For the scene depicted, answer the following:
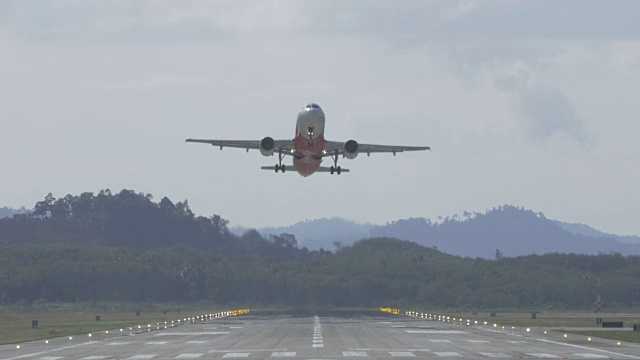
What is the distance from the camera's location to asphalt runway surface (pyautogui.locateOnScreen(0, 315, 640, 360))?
55.3 m

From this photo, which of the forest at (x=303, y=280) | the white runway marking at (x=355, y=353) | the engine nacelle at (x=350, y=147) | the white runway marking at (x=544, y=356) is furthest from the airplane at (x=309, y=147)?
the forest at (x=303, y=280)

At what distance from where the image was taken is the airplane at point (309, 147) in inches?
3078

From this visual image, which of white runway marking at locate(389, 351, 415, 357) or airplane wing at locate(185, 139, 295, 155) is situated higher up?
airplane wing at locate(185, 139, 295, 155)

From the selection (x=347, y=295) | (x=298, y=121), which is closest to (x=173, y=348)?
(x=298, y=121)

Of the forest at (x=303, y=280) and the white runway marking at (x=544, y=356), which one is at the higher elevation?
the forest at (x=303, y=280)

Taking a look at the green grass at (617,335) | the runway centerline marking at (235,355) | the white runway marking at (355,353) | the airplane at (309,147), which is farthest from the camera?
the airplane at (309,147)

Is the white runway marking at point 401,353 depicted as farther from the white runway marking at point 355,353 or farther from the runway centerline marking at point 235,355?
the runway centerline marking at point 235,355

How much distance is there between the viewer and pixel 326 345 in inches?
2537

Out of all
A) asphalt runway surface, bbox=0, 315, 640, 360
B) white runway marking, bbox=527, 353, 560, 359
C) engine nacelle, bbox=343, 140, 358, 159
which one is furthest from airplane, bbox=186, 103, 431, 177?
white runway marking, bbox=527, 353, 560, 359

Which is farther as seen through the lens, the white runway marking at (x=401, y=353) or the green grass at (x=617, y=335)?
the green grass at (x=617, y=335)

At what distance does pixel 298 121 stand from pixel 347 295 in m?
69.8

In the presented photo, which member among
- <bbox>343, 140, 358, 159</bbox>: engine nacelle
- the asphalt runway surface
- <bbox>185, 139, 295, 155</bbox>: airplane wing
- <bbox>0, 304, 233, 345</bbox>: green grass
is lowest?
the asphalt runway surface

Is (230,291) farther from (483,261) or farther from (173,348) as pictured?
(173,348)

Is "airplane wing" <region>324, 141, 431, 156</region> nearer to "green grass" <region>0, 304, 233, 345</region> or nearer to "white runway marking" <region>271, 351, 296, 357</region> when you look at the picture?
"green grass" <region>0, 304, 233, 345</region>
